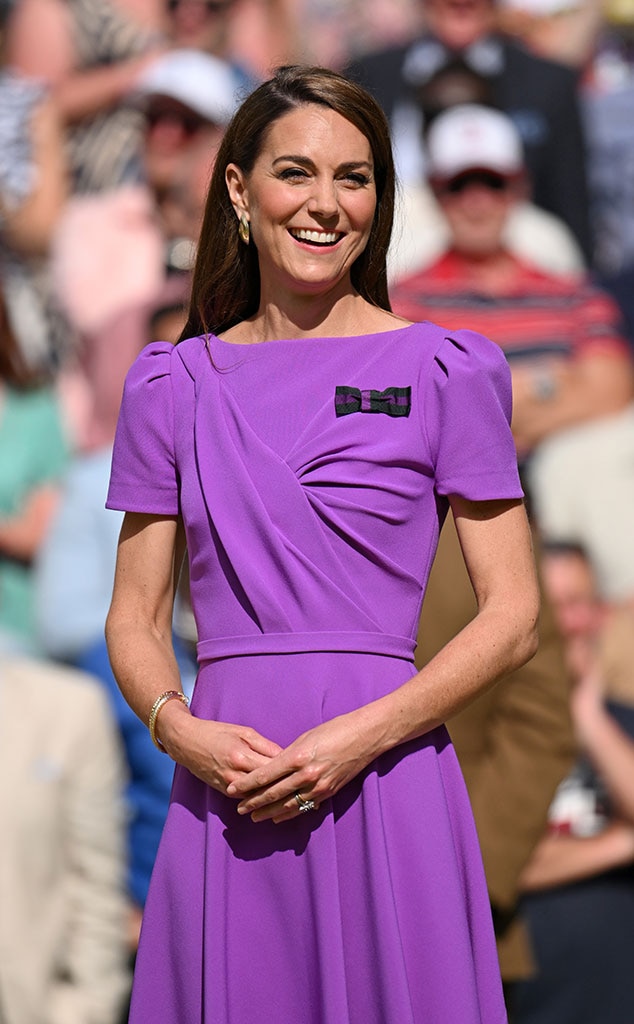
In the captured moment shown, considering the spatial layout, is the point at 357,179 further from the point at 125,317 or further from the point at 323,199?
the point at 125,317

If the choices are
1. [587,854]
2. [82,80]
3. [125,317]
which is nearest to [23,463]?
[125,317]

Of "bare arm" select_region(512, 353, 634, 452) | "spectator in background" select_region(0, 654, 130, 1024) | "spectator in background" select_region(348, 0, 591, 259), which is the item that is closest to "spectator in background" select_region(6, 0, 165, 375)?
"spectator in background" select_region(348, 0, 591, 259)

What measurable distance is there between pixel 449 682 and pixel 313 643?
0.21 metres

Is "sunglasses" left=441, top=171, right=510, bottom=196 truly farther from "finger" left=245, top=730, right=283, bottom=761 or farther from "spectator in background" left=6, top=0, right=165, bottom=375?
"finger" left=245, top=730, right=283, bottom=761

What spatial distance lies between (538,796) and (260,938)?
1.74 m

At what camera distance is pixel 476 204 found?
6.74 m

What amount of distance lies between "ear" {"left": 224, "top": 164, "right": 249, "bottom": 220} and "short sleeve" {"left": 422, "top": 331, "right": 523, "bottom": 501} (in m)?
0.41

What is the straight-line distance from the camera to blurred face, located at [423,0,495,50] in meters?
7.55

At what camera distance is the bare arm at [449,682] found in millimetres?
2660

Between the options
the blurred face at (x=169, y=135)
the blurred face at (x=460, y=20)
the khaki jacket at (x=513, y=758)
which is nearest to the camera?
the khaki jacket at (x=513, y=758)

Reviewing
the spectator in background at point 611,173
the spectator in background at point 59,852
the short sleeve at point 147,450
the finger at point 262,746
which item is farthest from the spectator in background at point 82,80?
the finger at point 262,746

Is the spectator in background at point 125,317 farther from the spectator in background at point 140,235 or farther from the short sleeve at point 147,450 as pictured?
the short sleeve at point 147,450

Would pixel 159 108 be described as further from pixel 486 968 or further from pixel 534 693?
pixel 486 968

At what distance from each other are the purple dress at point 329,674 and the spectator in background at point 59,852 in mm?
2135
